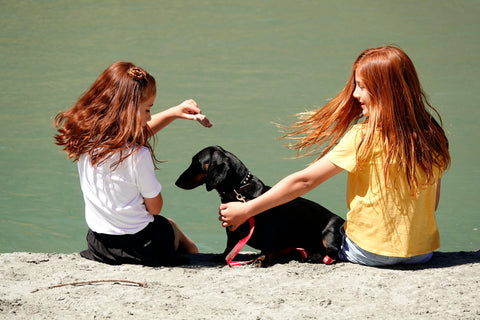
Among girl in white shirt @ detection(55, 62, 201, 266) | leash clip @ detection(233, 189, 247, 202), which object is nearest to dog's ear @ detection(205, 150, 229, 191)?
leash clip @ detection(233, 189, 247, 202)

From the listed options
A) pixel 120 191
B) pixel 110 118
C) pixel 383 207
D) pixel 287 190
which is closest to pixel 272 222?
pixel 287 190

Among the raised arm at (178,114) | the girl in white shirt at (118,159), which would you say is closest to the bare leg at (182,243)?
the girl in white shirt at (118,159)

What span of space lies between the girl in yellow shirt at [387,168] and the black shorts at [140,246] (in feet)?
1.58

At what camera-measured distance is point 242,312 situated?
306 cm

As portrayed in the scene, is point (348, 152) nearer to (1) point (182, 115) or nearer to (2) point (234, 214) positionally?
(2) point (234, 214)

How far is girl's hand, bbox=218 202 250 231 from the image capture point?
3574 mm

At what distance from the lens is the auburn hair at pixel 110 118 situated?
3410mm

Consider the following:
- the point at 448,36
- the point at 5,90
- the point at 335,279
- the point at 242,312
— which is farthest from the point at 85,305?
the point at 448,36

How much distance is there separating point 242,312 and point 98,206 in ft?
3.49

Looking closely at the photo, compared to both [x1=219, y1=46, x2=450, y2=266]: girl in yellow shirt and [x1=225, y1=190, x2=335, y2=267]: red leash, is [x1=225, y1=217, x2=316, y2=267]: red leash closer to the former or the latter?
[x1=225, y1=190, x2=335, y2=267]: red leash

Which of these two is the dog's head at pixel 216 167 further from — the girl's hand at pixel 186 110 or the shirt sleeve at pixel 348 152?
the shirt sleeve at pixel 348 152

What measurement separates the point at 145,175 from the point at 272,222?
0.84 meters

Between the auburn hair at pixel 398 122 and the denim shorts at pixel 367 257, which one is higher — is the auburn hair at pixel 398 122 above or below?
above

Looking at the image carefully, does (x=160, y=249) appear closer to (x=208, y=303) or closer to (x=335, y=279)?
(x=208, y=303)
